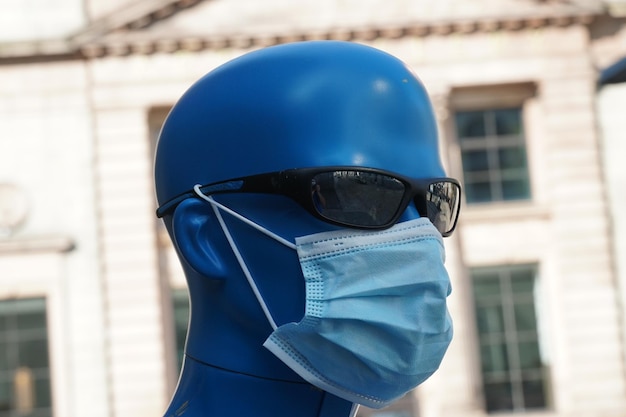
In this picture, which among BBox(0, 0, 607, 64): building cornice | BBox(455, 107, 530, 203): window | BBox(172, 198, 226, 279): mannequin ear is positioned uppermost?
BBox(0, 0, 607, 64): building cornice

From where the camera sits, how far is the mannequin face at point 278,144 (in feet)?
7.55

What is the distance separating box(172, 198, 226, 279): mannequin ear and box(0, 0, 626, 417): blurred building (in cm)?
1608

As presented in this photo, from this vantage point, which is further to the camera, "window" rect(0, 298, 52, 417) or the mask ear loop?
"window" rect(0, 298, 52, 417)

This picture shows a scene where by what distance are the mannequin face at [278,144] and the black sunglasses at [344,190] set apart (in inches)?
0.6

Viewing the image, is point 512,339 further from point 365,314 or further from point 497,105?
point 365,314

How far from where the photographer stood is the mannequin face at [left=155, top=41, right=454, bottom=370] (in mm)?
2301

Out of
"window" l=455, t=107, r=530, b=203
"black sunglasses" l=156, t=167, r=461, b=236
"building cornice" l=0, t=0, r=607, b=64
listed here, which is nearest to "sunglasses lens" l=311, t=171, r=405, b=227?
"black sunglasses" l=156, t=167, r=461, b=236

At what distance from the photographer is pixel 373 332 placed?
91.7 inches

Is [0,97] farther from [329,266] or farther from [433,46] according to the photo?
[329,266]

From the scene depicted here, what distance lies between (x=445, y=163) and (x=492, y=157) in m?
0.99

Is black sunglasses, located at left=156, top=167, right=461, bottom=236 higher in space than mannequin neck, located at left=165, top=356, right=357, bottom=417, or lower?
higher

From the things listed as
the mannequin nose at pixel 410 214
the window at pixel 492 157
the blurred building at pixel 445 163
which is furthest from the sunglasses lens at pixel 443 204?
the window at pixel 492 157

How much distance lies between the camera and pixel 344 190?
228cm

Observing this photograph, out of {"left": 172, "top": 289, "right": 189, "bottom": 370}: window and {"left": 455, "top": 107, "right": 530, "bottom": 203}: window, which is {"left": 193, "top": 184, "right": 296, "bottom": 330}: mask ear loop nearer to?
{"left": 172, "top": 289, "right": 189, "bottom": 370}: window
